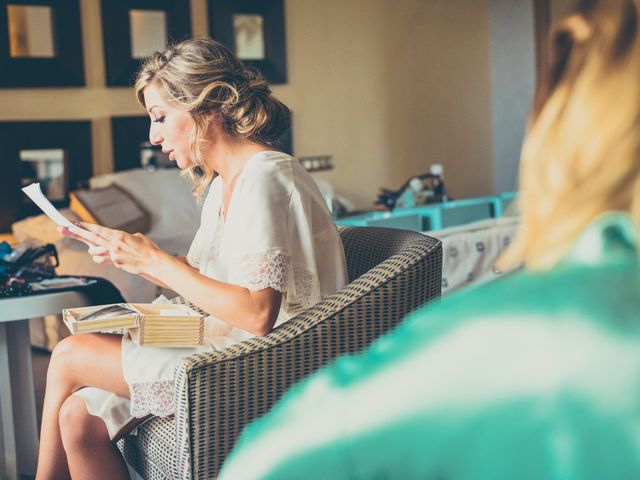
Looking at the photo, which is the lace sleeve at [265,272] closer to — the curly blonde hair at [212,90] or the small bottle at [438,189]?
the curly blonde hair at [212,90]

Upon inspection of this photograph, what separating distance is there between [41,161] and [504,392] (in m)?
5.02

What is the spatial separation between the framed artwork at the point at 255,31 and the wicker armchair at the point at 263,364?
4104 mm

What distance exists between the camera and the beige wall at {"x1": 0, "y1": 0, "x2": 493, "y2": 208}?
17.9 ft

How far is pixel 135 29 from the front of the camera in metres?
5.45

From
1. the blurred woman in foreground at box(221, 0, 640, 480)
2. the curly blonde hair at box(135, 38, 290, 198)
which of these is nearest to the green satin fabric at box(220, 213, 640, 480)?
the blurred woman in foreground at box(221, 0, 640, 480)

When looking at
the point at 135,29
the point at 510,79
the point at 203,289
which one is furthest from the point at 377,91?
the point at 203,289

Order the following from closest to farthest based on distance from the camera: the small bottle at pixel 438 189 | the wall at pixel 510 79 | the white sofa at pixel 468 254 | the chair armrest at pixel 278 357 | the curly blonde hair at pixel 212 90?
the chair armrest at pixel 278 357 → the curly blonde hair at pixel 212 90 → the white sofa at pixel 468 254 → the small bottle at pixel 438 189 → the wall at pixel 510 79

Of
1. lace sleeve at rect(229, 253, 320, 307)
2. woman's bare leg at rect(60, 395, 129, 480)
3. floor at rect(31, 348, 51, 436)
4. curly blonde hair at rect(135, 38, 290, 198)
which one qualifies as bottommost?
floor at rect(31, 348, 51, 436)

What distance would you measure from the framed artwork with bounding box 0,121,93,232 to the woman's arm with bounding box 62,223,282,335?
3.34 metres

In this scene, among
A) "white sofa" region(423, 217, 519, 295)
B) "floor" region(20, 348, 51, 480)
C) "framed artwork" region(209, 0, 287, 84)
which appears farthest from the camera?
"framed artwork" region(209, 0, 287, 84)

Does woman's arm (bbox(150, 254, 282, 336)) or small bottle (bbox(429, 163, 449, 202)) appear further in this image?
small bottle (bbox(429, 163, 449, 202))

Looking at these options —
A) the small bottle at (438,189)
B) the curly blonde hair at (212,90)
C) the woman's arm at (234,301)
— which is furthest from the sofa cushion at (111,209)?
the woman's arm at (234,301)

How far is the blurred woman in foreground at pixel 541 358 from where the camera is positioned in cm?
41

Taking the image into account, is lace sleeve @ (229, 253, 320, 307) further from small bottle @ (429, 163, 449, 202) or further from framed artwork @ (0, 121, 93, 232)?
small bottle @ (429, 163, 449, 202)
